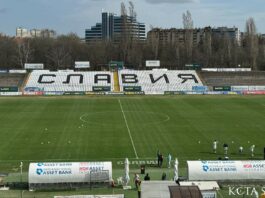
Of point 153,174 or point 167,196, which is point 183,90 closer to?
point 153,174

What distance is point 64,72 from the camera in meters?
100

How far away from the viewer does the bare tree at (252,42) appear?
12391 cm

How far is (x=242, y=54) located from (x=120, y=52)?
115 feet

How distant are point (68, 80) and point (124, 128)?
155ft

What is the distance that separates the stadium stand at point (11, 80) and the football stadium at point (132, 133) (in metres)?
0.21

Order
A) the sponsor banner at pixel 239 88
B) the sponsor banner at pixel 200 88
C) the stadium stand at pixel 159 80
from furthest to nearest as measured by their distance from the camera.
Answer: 1. the stadium stand at pixel 159 80
2. the sponsor banner at pixel 239 88
3. the sponsor banner at pixel 200 88

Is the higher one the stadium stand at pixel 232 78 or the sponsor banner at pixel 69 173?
the stadium stand at pixel 232 78

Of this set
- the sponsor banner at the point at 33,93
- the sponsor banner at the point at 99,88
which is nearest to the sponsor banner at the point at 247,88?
the sponsor banner at the point at 99,88

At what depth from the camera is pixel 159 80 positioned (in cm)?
9562

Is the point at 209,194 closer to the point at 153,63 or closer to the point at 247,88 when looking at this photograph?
the point at 247,88

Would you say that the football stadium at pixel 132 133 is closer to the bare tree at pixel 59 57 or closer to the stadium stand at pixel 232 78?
the stadium stand at pixel 232 78

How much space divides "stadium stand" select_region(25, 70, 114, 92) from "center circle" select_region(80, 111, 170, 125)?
30541mm

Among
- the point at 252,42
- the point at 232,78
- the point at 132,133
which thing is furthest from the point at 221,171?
the point at 252,42

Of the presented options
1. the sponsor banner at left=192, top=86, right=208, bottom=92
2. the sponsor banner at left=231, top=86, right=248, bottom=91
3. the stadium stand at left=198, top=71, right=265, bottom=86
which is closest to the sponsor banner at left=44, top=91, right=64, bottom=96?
the sponsor banner at left=192, top=86, right=208, bottom=92
